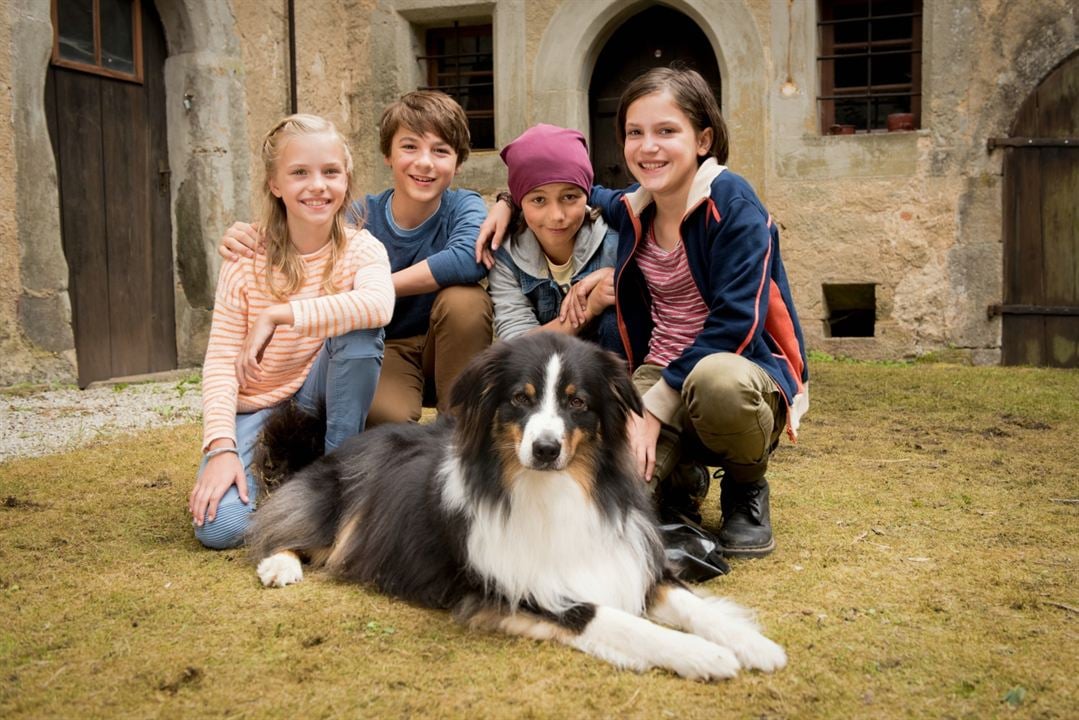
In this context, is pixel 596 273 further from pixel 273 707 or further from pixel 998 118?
pixel 998 118

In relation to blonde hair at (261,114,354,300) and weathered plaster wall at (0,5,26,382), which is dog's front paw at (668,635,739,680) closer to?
blonde hair at (261,114,354,300)

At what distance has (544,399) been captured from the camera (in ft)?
7.75

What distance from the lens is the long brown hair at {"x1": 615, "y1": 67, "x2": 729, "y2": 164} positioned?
3105 millimetres

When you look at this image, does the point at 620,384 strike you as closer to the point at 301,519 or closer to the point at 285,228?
the point at 301,519

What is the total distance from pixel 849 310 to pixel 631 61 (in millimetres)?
3020

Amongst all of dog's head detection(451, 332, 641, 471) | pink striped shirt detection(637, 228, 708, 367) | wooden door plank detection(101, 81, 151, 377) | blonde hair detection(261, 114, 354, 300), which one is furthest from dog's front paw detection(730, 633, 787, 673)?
wooden door plank detection(101, 81, 151, 377)

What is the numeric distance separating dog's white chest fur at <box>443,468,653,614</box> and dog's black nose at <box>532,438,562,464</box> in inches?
4.9

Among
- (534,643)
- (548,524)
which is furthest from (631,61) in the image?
(534,643)

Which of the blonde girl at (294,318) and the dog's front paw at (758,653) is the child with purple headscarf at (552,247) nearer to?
the blonde girl at (294,318)

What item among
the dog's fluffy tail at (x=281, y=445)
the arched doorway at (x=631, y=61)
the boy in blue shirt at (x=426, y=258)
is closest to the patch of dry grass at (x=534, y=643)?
the dog's fluffy tail at (x=281, y=445)

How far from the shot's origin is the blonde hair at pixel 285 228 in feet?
10.7

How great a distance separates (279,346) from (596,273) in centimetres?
112

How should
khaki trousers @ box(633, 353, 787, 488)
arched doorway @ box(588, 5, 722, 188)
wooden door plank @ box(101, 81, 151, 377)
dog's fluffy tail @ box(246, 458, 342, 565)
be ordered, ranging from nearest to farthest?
khaki trousers @ box(633, 353, 787, 488) < dog's fluffy tail @ box(246, 458, 342, 565) < wooden door plank @ box(101, 81, 151, 377) < arched doorway @ box(588, 5, 722, 188)

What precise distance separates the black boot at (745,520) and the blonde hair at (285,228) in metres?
1.45
